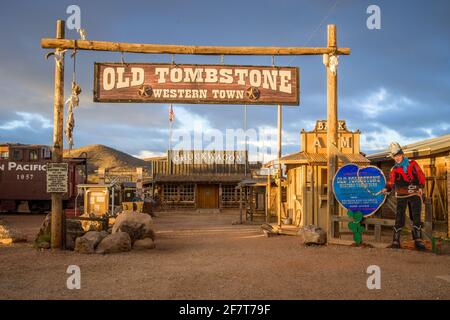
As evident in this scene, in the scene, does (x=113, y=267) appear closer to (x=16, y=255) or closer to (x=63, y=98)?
(x=16, y=255)

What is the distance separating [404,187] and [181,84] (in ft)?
20.7

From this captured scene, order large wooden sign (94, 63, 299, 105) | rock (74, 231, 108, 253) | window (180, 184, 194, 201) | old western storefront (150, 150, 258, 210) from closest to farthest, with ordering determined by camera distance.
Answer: rock (74, 231, 108, 253) → large wooden sign (94, 63, 299, 105) → old western storefront (150, 150, 258, 210) → window (180, 184, 194, 201)

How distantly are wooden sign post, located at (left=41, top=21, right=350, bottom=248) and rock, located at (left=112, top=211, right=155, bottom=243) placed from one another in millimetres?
1534

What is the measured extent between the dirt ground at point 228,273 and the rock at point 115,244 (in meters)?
0.31

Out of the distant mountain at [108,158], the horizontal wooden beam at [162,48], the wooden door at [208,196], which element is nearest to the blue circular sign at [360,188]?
the horizontal wooden beam at [162,48]

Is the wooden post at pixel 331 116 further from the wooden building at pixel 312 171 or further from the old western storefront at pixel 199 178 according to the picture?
the old western storefront at pixel 199 178

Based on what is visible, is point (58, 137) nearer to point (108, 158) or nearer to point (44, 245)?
point (44, 245)

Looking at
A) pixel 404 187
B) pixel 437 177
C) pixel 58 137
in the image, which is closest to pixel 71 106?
pixel 58 137

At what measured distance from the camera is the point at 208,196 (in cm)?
3584

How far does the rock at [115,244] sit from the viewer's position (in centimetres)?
1002

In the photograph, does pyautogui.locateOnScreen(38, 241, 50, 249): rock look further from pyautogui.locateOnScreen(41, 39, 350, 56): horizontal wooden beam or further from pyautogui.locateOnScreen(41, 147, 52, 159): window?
pyautogui.locateOnScreen(41, 147, 52, 159): window

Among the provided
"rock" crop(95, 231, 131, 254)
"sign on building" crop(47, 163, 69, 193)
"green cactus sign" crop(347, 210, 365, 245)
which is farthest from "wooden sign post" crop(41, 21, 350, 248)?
"rock" crop(95, 231, 131, 254)

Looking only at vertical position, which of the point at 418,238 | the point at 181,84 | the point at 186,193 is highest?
the point at 181,84

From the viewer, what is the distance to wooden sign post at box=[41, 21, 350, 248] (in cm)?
1063
